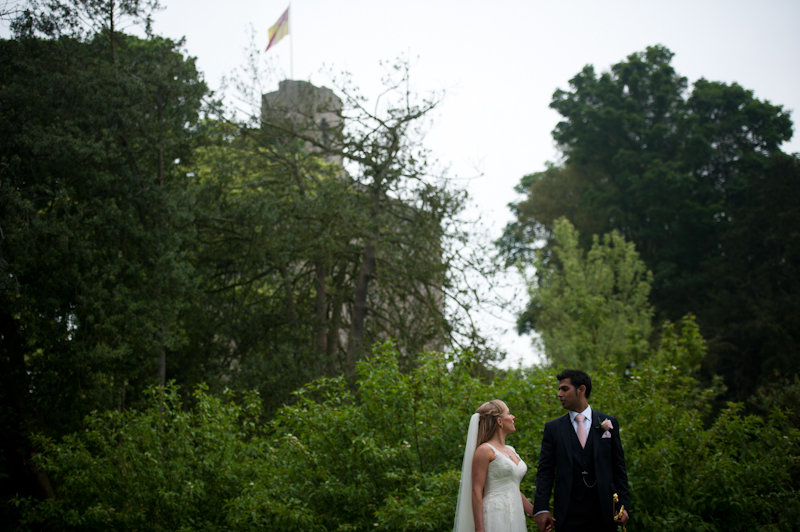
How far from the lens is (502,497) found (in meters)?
4.97

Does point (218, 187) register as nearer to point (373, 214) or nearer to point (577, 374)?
point (373, 214)

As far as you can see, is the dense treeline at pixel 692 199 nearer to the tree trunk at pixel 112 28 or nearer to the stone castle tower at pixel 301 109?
the stone castle tower at pixel 301 109

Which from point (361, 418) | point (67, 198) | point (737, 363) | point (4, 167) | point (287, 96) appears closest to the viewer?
point (361, 418)

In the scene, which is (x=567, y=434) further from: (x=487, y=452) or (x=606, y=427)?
(x=487, y=452)

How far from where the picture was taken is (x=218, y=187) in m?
15.0

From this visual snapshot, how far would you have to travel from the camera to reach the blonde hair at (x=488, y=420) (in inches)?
196

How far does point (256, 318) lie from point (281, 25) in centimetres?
1163

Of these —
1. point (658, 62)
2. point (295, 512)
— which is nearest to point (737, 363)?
point (658, 62)

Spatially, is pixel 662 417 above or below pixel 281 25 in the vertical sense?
below

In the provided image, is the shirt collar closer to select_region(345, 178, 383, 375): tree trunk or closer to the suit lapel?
the suit lapel

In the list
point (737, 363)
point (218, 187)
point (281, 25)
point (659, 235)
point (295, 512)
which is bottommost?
point (295, 512)

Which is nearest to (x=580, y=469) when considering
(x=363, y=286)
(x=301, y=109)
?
(x=363, y=286)

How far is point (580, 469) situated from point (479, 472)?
75 cm

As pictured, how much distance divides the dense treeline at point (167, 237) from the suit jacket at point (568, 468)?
648 cm
